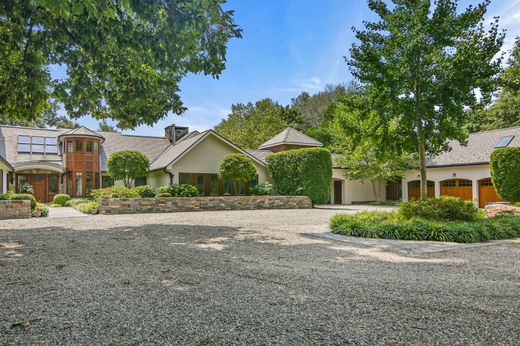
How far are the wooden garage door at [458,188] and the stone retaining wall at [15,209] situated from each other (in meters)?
23.6

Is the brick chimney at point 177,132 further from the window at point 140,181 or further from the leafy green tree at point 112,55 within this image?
the leafy green tree at point 112,55

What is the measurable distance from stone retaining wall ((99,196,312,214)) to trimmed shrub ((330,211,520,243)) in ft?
31.1

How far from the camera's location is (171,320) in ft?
10.9

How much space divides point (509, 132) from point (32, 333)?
2644 centimetres

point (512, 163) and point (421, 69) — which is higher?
point (421, 69)

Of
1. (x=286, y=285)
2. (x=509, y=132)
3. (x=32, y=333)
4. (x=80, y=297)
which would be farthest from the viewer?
(x=509, y=132)

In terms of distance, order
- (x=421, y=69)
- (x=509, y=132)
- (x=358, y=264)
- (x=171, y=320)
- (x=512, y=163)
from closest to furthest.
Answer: (x=171, y=320)
(x=358, y=264)
(x=421, y=69)
(x=512, y=163)
(x=509, y=132)

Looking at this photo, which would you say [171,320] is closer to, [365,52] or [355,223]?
[355,223]

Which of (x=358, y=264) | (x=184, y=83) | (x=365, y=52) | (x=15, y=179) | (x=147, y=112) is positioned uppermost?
(x=365, y=52)

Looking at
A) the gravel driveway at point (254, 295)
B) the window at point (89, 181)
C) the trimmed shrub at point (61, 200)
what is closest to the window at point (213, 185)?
the window at point (89, 181)

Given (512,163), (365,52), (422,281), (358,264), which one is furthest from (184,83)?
(512,163)

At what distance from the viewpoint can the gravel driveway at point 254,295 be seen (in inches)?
119

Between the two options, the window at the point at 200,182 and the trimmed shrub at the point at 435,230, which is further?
the window at the point at 200,182

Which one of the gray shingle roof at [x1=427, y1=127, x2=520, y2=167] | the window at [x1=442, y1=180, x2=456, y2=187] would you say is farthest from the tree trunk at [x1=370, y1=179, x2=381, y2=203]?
the window at [x1=442, y1=180, x2=456, y2=187]
